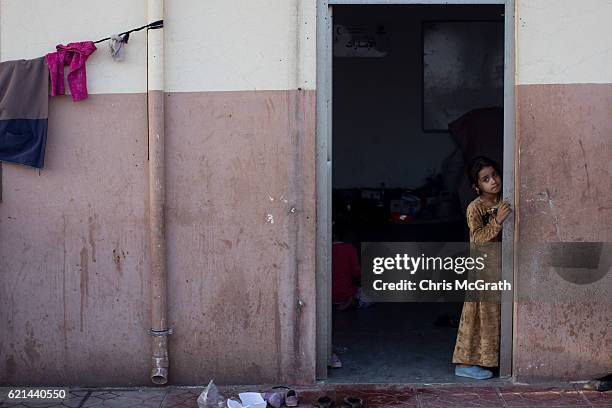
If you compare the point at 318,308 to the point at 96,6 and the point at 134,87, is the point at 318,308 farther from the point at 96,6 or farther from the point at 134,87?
the point at 96,6

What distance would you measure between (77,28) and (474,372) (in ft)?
12.4

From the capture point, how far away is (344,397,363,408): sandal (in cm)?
552

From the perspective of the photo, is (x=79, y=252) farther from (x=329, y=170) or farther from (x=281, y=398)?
(x=329, y=170)

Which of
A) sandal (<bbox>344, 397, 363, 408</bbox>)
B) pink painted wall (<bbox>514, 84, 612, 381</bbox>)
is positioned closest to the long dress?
pink painted wall (<bbox>514, 84, 612, 381</bbox>)

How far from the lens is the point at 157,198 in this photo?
230 inches

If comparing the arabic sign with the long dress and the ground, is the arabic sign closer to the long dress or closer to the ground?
the long dress

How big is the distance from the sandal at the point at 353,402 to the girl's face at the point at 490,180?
5.87ft

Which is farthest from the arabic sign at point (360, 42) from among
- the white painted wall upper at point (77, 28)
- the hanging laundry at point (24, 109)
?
the hanging laundry at point (24, 109)

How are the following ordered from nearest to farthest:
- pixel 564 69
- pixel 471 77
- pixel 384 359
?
pixel 564 69, pixel 384 359, pixel 471 77

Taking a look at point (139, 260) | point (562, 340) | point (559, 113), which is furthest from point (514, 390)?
Answer: point (139, 260)

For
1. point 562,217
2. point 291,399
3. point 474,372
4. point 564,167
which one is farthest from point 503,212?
point 291,399

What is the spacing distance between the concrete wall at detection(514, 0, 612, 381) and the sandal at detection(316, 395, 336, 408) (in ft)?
4.60

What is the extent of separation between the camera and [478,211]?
20.2 ft

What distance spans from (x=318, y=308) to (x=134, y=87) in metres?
2.05
